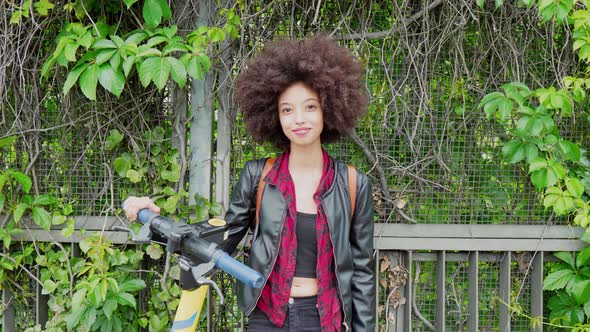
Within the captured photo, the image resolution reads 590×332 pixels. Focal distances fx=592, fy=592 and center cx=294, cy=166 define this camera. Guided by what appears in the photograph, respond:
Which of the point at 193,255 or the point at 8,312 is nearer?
the point at 193,255

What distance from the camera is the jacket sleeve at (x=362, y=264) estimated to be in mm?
2375

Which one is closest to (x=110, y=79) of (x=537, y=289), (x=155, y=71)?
(x=155, y=71)

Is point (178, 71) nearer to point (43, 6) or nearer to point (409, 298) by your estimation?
point (43, 6)

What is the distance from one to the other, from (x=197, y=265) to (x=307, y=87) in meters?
0.84

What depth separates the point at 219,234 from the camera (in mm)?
2043

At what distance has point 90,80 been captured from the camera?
8.36ft

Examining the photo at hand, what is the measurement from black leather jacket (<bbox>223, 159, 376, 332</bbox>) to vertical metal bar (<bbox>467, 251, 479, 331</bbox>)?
0.95 meters

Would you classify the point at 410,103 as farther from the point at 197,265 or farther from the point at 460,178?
the point at 197,265

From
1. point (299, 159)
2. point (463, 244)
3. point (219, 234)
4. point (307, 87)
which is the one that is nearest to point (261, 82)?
point (307, 87)

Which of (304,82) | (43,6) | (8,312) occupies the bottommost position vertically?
(8,312)

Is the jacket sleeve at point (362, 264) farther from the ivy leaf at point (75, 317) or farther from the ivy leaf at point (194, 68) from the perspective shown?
the ivy leaf at point (75, 317)

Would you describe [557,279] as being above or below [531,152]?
below

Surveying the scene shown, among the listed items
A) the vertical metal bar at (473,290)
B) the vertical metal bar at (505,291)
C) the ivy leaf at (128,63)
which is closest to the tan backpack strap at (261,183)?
the ivy leaf at (128,63)

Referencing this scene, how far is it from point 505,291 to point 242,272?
6.77 ft
